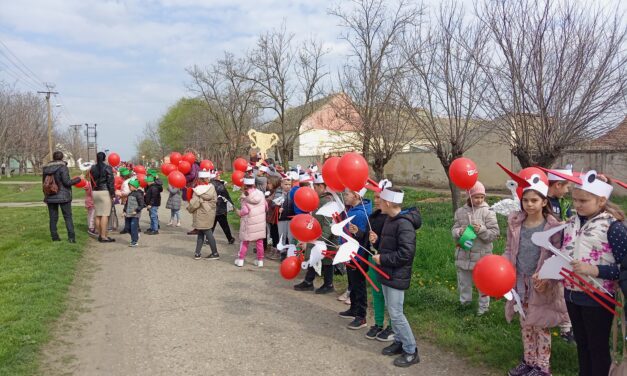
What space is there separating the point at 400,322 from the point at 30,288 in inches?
195

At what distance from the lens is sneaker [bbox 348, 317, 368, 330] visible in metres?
4.92

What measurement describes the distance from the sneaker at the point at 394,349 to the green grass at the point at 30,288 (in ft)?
10.1

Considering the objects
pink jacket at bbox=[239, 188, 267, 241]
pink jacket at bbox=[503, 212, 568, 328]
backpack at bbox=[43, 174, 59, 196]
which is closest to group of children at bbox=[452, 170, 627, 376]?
pink jacket at bbox=[503, 212, 568, 328]

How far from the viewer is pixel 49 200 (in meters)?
8.83

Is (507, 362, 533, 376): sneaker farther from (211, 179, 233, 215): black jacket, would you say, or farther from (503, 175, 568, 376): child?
(211, 179, 233, 215): black jacket

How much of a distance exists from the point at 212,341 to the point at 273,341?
0.61 meters

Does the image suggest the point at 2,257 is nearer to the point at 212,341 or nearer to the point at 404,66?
the point at 212,341

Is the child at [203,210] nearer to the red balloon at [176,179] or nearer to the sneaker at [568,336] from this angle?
the red balloon at [176,179]

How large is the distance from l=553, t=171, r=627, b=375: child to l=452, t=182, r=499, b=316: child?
165 cm

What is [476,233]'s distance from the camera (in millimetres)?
4840

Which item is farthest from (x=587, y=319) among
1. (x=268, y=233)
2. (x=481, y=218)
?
(x=268, y=233)

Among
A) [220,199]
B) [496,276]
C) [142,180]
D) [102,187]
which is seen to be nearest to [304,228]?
[496,276]

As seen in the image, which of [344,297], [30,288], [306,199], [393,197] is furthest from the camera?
[30,288]

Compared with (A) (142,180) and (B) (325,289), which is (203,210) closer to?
(B) (325,289)
